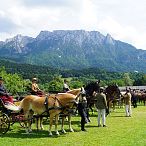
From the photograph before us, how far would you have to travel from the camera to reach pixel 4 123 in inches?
762

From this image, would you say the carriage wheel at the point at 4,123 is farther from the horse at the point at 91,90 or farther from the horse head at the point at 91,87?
the horse head at the point at 91,87

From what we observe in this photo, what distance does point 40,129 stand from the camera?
21781mm

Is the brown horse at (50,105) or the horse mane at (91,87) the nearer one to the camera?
the brown horse at (50,105)

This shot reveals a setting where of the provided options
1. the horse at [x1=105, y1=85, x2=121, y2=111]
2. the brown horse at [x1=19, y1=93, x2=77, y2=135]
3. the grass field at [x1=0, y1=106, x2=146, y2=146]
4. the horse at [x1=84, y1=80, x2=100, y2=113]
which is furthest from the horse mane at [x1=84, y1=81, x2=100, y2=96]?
the brown horse at [x1=19, y1=93, x2=77, y2=135]

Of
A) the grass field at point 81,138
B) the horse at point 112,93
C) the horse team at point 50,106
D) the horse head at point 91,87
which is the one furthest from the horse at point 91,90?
the horse team at point 50,106

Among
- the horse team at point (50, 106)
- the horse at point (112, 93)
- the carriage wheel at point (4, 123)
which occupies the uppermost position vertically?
the horse at point (112, 93)

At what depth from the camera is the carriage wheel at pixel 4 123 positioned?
19.2 meters

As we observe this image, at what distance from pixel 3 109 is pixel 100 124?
7.23 metres

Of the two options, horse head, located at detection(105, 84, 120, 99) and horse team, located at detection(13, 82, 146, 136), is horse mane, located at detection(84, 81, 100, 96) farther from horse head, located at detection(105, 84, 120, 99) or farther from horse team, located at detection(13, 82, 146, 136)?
horse team, located at detection(13, 82, 146, 136)

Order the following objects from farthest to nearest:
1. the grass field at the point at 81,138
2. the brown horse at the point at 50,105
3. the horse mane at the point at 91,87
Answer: the horse mane at the point at 91,87 < the brown horse at the point at 50,105 < the grass field at the point at 81,138

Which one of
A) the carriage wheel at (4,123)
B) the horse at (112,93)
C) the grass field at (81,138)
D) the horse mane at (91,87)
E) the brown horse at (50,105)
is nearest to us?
the grass field at (81,138)

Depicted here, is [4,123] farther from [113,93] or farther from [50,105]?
[113,93]

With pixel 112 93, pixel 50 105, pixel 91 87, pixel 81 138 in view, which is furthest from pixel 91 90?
pixel 81 138

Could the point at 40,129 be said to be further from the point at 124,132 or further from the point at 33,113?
the point at 124,132
